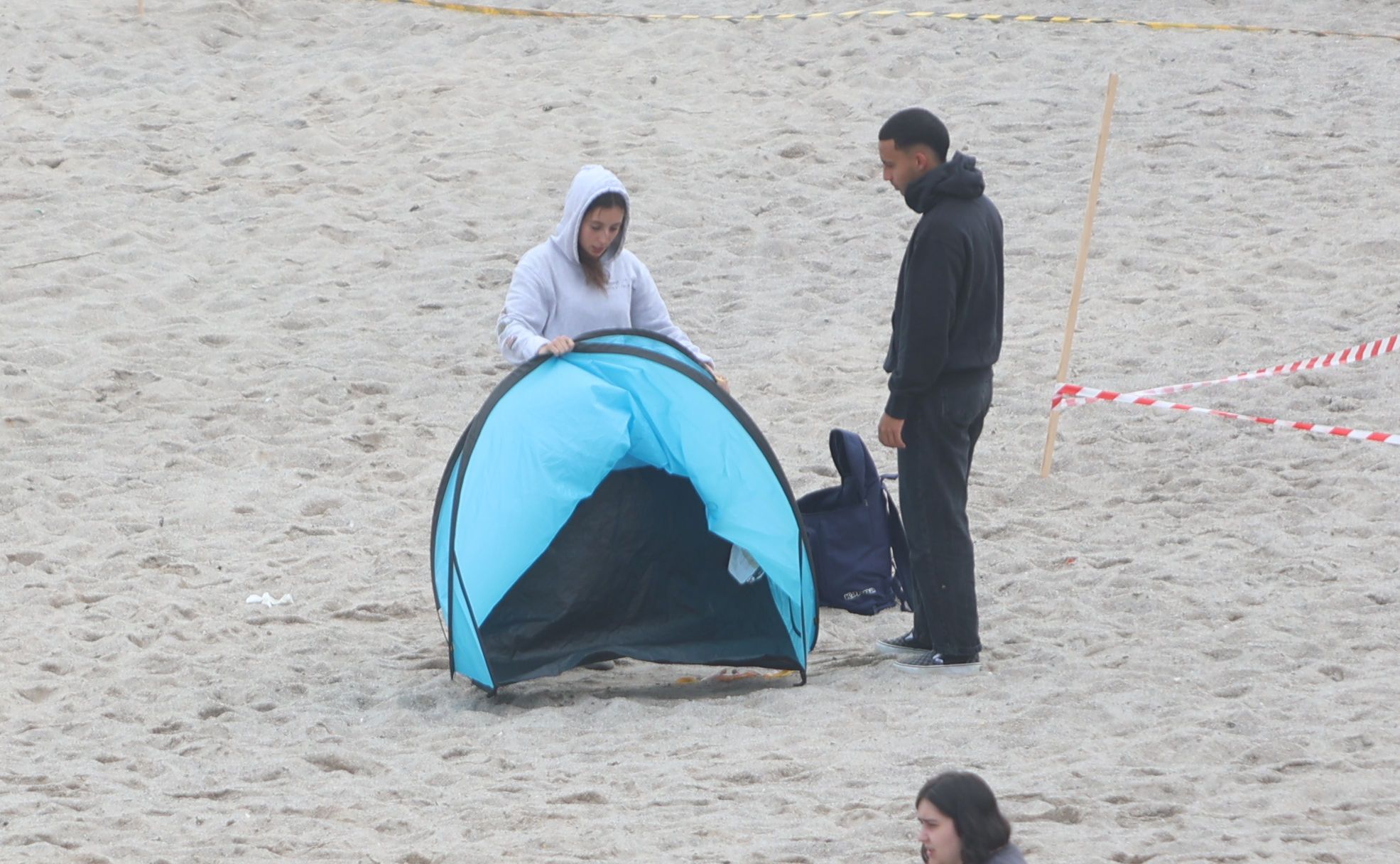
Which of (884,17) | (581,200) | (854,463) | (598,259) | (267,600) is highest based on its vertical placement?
(884,17)

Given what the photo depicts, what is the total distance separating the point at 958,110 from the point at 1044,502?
15.9ft

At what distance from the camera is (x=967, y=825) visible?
2.86m

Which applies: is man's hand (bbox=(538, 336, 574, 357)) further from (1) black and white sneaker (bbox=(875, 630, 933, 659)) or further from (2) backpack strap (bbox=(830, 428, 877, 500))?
(1) black and white sneaker (bbox=(875, 630, 933, 659))

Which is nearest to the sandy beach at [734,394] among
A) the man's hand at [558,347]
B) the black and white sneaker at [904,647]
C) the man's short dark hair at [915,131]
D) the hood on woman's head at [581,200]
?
the black and white sneaker at [904,647]

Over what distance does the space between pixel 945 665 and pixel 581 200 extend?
1893 millimetres

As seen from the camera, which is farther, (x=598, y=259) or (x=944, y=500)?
(x=598, y=259)

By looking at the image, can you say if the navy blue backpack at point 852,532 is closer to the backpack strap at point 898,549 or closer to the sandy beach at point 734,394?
the backpack strap at point 898,549

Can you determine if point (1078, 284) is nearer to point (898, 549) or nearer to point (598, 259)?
point (898, 549)

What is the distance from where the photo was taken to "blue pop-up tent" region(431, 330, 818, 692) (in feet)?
16.0

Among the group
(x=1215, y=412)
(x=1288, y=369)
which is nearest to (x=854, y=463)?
(x=1215, y=412)

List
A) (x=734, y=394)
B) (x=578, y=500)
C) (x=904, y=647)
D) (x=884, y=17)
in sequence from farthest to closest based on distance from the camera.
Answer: (x=884, y=17)
(x=734, y=394)
(x=904, y=647)
(x=578, y=500)

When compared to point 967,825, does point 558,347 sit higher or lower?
higher

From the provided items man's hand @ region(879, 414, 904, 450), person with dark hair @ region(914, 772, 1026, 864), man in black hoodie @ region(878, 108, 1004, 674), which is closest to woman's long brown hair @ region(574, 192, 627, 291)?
man in black hoodie @ region(878, 108, 1004, 674)

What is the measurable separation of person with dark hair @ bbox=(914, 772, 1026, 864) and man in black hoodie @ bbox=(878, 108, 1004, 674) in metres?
1.97
